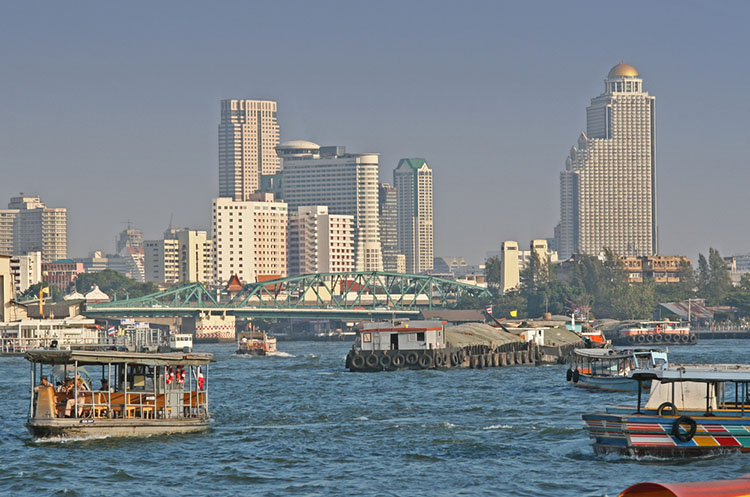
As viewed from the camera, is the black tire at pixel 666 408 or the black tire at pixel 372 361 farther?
the black tire at pixel 372 361

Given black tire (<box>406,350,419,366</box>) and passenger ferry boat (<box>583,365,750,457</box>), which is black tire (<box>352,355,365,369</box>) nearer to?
black tire (<box>406,350,419,366</box>)

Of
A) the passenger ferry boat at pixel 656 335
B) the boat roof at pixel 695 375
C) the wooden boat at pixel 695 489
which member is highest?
the boat roof at pixel 695 375

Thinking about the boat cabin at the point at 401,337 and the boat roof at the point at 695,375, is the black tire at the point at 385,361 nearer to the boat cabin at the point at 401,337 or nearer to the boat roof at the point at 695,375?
the boat cabin at the point at 401,337

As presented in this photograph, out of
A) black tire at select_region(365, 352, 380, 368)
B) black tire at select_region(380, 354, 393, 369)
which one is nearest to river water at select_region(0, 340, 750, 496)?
black tire at select_region(365, 352, 380, 368)

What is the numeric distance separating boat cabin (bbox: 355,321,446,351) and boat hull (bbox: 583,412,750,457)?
206 ft

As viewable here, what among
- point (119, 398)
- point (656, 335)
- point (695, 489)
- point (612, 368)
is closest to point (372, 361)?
point (612, 368)

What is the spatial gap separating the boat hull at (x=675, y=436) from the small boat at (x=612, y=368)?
105ft

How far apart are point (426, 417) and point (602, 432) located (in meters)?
16.7

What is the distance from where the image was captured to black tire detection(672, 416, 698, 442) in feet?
135

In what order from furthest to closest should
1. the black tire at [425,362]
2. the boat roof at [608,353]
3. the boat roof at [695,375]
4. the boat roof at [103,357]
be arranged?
1. the black tire at [425,362]
2. the boat roof at [608,353]
3. the boat roof at [103,357]
4. the boat roof at [695,375]

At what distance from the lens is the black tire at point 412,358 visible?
103875mm

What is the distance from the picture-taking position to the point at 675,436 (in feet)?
135

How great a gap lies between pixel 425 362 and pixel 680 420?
6366cm

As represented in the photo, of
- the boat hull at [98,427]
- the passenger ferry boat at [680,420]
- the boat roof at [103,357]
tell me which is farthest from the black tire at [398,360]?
the passenger ferry boat at [680,420]
